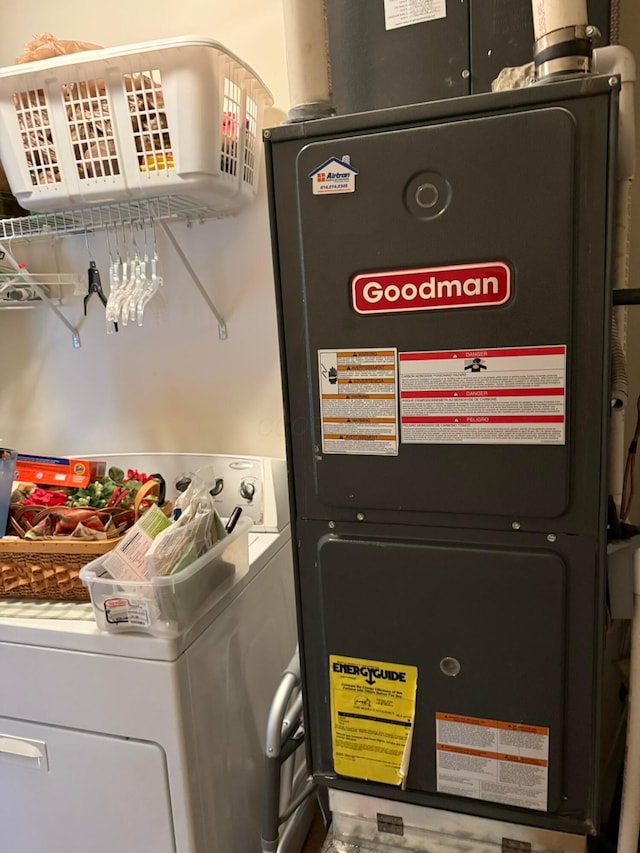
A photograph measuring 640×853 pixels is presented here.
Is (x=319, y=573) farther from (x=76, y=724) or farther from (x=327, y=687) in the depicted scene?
(x=76, y=724)

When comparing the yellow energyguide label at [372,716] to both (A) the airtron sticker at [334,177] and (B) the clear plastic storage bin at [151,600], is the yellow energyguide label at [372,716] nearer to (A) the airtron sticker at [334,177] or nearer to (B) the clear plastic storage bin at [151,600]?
(B) the clear plastic storage bin at [151,600]

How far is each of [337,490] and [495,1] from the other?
77 cm

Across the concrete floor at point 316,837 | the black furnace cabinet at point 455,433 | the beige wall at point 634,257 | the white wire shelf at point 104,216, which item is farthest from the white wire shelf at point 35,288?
the concrete floor at point 316,837

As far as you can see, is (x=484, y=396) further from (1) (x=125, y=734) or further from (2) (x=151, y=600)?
(1) (x=125, y=734)

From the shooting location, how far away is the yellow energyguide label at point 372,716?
963mm

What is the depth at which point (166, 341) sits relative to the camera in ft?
6.01

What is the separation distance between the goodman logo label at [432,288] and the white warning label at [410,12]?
45cm

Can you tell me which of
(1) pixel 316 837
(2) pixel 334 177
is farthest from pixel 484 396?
(1) pixel 316 837

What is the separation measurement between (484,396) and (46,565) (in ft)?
3.23

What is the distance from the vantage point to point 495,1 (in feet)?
3.11

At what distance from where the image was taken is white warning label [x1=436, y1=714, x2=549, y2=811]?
0.91 m

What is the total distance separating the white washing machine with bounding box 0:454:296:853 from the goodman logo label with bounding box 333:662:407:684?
343mm

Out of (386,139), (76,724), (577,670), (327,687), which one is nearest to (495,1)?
(386,139)

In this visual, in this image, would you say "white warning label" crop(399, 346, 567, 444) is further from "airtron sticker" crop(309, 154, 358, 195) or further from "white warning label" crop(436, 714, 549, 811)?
"white warning label" crop(436, 714, 549, 811)
